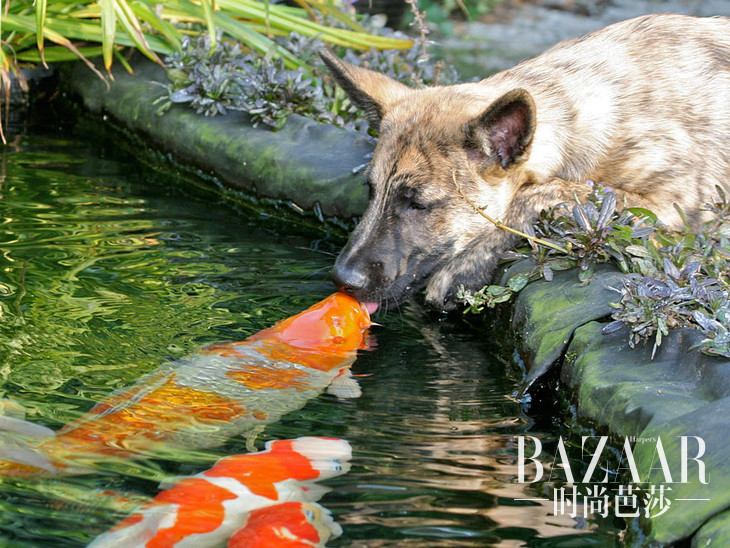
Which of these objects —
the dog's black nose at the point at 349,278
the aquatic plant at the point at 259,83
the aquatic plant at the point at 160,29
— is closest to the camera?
the dog's black nose at the point at 349,278

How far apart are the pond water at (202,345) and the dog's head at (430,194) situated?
0.32 m

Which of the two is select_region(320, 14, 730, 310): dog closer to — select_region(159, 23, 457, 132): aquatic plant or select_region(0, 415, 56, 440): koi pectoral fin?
select_region(159, 23, 457, 132): aquatic plant

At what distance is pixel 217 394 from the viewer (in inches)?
152

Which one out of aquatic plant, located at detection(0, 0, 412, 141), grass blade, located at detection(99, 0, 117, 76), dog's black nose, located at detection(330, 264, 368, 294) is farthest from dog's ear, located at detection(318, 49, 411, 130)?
grass blade, located at detection(99, 0, 117, 76)

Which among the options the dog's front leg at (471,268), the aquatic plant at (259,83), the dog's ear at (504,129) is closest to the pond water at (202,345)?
the dog's front leg at (471,268)

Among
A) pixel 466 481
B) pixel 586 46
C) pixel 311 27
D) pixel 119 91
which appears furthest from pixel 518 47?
pixel 466 481

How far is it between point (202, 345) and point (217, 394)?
59 centimetres

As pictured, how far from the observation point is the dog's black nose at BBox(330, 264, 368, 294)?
4.67 metres

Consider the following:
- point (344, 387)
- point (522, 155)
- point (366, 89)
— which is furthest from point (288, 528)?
point (366, 89)

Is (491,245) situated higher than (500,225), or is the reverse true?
(500,225)

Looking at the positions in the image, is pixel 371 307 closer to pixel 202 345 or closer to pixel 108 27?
pixel 202 345

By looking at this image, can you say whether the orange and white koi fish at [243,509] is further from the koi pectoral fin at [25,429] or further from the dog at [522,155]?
the dog at [522,155]

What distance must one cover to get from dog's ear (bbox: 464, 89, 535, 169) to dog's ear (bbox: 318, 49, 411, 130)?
30.6 inches

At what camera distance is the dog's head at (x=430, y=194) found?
189 inches
